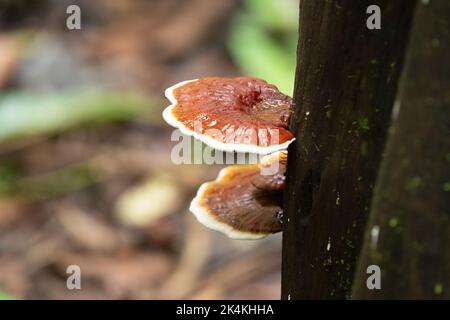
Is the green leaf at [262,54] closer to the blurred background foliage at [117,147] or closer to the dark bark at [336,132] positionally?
the blurred background foliage at [117,147]

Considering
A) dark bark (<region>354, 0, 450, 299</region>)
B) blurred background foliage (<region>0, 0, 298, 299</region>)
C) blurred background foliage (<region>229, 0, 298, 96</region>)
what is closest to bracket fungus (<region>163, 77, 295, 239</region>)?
dark bark (<region>354, 0, 450, 299</region>)

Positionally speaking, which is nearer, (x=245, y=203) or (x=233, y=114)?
(x=233, y=114)

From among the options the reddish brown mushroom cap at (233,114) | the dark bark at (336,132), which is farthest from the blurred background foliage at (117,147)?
the dark bark at (336,132)

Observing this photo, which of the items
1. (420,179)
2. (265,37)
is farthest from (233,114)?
(265,37)

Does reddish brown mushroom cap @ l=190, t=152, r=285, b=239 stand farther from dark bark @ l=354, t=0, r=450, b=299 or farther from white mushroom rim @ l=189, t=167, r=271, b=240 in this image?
dark bark @ l=354, t=0, r=450, b=299

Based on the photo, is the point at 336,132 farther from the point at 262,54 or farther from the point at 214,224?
the point at 262,54
